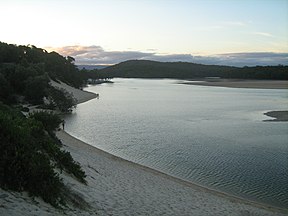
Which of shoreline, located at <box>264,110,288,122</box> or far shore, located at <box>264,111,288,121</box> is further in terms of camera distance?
far shore, located at <box>264,111,288,121</box>

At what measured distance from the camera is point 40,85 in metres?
42.8

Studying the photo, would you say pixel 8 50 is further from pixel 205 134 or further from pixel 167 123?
pixel 205 134

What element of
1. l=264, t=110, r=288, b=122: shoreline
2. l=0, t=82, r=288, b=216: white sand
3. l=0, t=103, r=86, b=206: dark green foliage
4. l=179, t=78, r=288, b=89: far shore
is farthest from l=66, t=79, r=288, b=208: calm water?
l=179, t=78, r=288, b=89: far shore

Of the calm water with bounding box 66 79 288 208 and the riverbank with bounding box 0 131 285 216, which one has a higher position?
the riverbank with bounding box 0 131 285 216

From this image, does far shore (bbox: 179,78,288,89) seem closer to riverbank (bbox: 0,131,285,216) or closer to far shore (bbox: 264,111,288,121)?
far shore (bbox: 264,111,288,121)

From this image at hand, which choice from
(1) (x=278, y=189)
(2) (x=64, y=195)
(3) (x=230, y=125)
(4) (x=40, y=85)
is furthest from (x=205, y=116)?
(2) (x=64, y=195)

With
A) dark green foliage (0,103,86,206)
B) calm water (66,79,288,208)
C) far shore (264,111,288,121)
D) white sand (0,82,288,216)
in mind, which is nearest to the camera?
white sand (0,82,288,216)

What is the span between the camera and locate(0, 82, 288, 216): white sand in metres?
7.98

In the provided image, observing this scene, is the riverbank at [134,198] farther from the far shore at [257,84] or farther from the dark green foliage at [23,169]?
the far shore at [257,84]

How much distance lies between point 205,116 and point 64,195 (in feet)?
104

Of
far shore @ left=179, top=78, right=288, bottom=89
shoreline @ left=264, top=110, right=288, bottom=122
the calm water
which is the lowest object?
the calm water

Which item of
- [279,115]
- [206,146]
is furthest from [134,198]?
[279,115]

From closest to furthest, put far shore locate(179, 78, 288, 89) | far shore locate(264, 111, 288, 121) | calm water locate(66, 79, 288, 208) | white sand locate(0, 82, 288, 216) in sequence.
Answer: white sand locate(0, 82, 288, 216) < calm water locate(66, 79, 288, 208) < far shore locate(264, 111, 288, 121) < far shore locate(179, 78, 288, 89)

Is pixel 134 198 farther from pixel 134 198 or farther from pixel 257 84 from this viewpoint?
pixel 257 84
